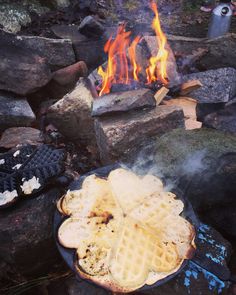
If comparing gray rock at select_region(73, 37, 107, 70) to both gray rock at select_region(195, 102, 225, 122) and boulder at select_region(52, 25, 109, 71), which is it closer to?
boulder at select_region(52, 25, 109, 71)

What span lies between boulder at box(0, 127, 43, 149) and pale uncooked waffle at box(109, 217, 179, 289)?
2.04m

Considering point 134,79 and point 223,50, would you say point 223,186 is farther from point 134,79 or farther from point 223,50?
point 223,50

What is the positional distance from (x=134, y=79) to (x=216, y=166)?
2.22 m

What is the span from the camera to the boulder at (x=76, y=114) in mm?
4570

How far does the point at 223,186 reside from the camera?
3.01 m

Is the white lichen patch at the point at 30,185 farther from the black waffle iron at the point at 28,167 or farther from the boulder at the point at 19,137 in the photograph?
the boulder at the point at 19,137

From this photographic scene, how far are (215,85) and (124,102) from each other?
1.87 m

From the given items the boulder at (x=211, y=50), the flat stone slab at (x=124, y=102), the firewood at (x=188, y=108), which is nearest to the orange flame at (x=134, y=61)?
the firewood at (x=188, y=108)

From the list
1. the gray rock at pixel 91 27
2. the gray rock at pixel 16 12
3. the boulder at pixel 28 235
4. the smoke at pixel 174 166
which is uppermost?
the gray rock at pixel 16 12

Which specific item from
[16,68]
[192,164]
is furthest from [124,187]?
[16,68]

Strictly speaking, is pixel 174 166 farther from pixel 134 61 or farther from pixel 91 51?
pixel 91 51

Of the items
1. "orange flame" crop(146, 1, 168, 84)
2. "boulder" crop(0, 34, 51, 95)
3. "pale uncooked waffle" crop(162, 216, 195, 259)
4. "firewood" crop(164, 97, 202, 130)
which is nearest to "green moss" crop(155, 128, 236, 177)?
"pale uncooked waffle" crop(162, 216, 195, 259)

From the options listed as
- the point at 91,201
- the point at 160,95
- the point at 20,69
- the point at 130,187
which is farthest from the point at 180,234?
the point at 20,69

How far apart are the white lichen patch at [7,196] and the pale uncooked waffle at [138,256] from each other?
102 cm
